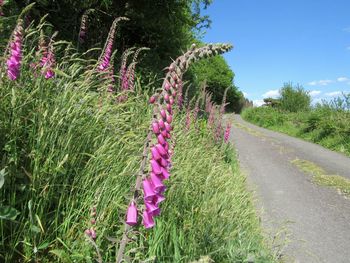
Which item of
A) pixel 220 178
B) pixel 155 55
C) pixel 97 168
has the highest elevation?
pixel 155 55

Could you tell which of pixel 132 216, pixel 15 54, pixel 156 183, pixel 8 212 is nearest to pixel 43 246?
pixel 8 212

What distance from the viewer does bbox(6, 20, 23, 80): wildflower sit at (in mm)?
3209

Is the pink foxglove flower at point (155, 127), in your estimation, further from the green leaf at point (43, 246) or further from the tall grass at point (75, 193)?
the green leaf at point (43, 246)

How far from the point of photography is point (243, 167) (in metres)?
10.5

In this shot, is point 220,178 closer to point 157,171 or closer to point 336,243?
point 336,243

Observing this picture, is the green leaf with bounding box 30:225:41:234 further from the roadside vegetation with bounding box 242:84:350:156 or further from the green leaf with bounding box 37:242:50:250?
the roadside vegetation with bounding box 242:84:350:156

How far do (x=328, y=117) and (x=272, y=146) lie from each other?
4.91m

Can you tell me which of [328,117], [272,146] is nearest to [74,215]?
[272,146]

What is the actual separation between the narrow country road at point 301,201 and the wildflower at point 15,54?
319 cm

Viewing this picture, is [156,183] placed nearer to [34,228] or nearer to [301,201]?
[34,228]

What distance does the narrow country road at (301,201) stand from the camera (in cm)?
536

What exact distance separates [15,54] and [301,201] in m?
6.29

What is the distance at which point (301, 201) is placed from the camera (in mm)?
7609

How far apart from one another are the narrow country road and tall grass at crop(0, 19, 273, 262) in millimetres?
1204
